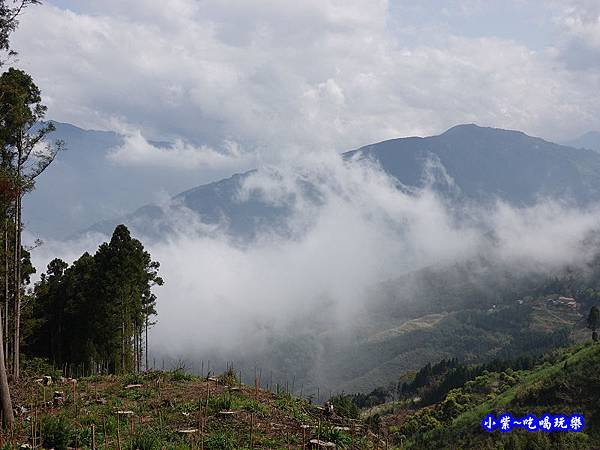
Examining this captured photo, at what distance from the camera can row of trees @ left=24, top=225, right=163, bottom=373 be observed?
35531 millimetres

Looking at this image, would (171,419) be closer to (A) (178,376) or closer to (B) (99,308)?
(A) (178,376)

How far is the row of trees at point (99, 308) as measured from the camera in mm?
35531

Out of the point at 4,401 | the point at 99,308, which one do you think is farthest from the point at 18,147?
the point at 99,308

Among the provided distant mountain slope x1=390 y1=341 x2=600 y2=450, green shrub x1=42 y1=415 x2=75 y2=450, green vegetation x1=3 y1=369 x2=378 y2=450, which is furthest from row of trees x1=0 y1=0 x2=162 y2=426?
distant mountain slope x1=390 y1=341 x2=600 y2=450

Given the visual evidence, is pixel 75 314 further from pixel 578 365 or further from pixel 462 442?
pixel 578 365

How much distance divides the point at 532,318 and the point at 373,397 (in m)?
119

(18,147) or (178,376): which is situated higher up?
(18,147)

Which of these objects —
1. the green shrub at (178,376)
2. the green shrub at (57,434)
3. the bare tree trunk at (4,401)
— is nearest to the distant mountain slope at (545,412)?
the green shrub at (178,376)

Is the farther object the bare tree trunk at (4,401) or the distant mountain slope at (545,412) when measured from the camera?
the distant mountain slope at (545,412)

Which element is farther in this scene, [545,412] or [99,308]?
[99,308]

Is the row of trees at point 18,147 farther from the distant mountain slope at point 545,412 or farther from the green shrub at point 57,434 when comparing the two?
the distant mountain slope at point 545,412

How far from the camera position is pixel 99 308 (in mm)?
35531

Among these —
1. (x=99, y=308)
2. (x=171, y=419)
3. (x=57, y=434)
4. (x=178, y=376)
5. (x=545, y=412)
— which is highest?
(x=99, y=308)

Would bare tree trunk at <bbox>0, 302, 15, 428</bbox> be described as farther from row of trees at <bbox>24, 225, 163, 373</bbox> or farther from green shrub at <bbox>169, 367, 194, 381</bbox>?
row of trees at <bbox>24, 225, 163, 373</bbox>
